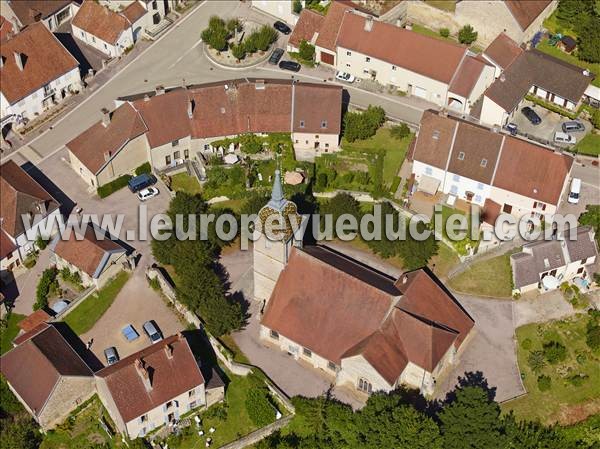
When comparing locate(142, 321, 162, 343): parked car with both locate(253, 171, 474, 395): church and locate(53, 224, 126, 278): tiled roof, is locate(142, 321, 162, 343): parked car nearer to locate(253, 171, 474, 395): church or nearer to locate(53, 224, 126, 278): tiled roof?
locate(53, 224, 126, 278): tiled roof

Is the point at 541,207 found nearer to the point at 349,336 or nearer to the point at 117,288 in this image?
the point at 349,336

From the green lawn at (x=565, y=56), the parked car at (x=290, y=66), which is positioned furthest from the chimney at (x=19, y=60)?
the green lawn at (x=565, y=56)

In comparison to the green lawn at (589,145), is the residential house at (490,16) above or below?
above

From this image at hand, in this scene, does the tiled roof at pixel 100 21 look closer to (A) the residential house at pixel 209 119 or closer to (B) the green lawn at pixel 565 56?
(A) the residential house at pixel 209 119

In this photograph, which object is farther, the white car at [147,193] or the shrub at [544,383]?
the white car at [147,193]

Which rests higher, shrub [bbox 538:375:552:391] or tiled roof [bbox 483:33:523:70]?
tiled roof [bbox 483:33:523:70]

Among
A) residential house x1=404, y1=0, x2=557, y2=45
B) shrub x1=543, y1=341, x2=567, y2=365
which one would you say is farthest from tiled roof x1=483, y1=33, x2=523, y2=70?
shrub x1=543, y1=341, x2=567, y2=365
